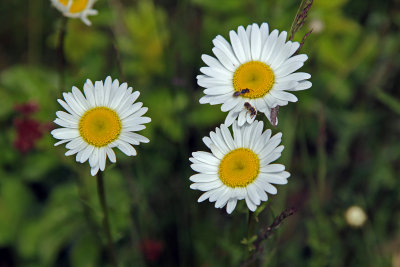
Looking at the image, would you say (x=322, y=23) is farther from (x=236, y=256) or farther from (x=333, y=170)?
(x=236, y=256)

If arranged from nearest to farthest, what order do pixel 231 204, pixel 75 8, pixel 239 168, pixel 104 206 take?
pixel 231 204 < pixel 239 168 < pixel 104 206 < pixel 75 8

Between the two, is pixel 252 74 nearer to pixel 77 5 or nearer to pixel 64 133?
pixel 64 133

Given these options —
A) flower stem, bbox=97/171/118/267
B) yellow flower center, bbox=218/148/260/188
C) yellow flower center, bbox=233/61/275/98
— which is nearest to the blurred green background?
flower stem, bbox=97/171/118/267

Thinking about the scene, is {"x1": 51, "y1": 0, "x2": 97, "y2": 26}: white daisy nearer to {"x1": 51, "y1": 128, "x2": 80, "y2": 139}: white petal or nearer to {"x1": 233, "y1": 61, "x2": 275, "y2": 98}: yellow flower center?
{"x1": 51, "y1": 128, "x2": 80, "y2": 139}: white petal

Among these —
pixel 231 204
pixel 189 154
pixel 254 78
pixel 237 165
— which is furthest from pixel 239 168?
pixel 189 154

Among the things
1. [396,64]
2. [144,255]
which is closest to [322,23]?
[396,64]

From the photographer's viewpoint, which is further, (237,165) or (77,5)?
(77,5)
